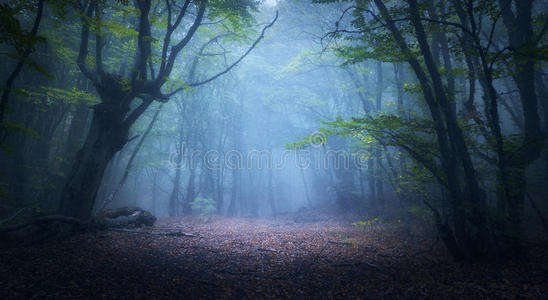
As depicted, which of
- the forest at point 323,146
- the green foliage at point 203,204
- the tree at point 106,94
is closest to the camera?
the forest at point 323,146

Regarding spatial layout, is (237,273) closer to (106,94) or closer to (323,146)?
(323,146)

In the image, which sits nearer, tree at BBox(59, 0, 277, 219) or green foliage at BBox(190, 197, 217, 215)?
tree at BBox(59, 0, 277, 219)

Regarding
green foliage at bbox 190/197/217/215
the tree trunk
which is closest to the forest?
the tree trunk

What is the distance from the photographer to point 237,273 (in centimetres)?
496

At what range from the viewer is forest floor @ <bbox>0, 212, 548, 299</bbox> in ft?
12.9

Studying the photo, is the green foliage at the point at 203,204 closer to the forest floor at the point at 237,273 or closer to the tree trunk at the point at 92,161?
the tree trunk at the point at 92,161

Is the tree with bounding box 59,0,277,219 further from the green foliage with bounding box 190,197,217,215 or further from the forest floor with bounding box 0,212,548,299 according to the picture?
the green foliage with bounding box 190,197,217,215

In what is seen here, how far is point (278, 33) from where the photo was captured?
19.2 m

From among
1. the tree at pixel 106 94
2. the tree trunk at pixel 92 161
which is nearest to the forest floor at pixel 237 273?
the tree trunk at pixel 92 161

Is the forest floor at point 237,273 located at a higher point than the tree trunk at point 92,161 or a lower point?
lower

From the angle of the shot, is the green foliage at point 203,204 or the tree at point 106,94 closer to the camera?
the tree at point 106,94

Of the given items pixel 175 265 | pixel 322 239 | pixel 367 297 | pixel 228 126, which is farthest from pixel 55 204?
pixel 228 126

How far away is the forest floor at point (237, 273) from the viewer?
3943 millimetres

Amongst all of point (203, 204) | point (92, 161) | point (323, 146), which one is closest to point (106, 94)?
point (92, 161)
